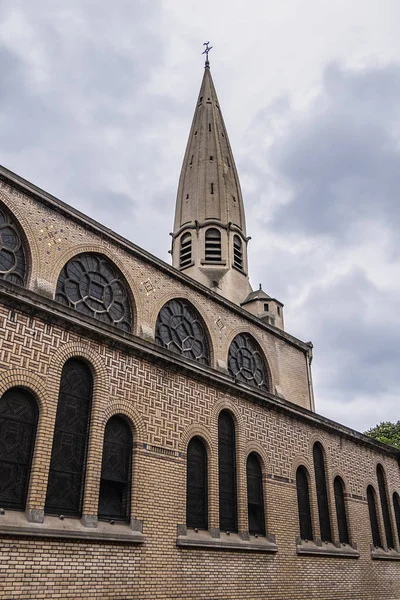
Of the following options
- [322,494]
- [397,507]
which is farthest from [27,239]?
[397,507]

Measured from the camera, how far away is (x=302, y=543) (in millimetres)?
17219

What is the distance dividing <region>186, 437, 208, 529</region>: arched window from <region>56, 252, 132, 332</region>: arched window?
3.88 metres

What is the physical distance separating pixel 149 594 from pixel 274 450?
6.79 m

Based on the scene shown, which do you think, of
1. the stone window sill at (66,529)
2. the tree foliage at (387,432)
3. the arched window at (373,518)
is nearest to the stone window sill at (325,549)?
the arched window at (373,518)

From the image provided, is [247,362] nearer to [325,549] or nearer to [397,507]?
[325,549]

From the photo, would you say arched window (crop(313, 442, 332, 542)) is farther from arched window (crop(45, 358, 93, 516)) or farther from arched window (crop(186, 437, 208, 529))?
arched window (crop(45, 358, 93, 516))

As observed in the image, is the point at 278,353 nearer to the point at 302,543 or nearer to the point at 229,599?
the point at 302,543

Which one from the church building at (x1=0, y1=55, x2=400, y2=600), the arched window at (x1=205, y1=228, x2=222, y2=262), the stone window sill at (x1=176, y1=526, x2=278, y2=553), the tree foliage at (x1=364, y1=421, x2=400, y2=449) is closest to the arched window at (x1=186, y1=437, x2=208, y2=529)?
the church building at (x1=0, y1=55, x2=400, y2=600)

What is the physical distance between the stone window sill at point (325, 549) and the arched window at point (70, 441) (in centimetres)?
855

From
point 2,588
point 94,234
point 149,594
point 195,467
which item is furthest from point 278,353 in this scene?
point 2,588

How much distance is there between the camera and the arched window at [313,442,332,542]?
1880 cm

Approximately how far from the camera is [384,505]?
2277 centimetres

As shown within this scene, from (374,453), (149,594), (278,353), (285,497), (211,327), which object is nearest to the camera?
(149,594)

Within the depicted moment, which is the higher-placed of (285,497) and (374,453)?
(374,453)
